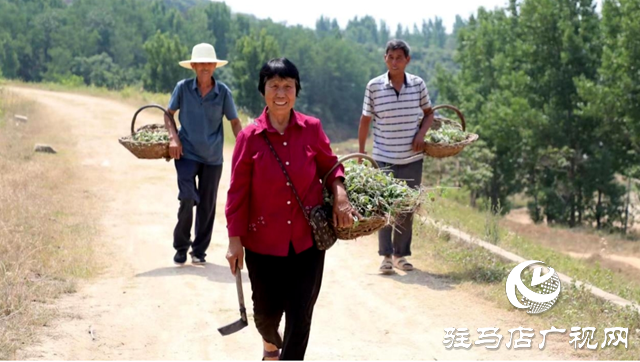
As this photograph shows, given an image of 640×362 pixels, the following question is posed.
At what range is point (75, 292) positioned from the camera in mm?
6801

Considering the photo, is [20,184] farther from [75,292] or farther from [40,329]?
[40,329]

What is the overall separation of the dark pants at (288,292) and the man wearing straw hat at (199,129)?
3.31 metres

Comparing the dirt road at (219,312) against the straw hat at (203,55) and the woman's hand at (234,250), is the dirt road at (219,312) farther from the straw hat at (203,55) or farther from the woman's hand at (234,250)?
the straw hat at (203,55)

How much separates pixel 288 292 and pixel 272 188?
1.87 feet

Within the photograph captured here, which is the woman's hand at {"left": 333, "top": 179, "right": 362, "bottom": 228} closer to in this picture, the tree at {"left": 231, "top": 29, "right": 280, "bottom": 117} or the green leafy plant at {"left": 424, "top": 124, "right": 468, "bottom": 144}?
the green leafy plant at {"left": 424, "top": 124, "right": 468, "bottom": 144}

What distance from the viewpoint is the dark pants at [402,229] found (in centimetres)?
768

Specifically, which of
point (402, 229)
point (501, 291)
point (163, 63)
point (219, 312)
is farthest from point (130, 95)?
point (163, 63)

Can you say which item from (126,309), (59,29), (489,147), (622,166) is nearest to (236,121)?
(126,309)

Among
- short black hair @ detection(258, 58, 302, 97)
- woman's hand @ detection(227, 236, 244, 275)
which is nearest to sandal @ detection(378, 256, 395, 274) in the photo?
woman's hand @ detection(227, 236, 244, 275)

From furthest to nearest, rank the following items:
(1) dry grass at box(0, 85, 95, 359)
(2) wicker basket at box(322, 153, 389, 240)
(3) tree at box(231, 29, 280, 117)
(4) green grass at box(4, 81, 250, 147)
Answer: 1. (3) tree at box(231, 29, 280, 117)
2. (4) green grass at box(4, 81, 250, 147)
3. (1) dry grass at box(0, 85, 95, 359)
4. (2) wicker basket at box(322, 153, 389, 240)

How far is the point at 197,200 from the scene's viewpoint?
7879mm

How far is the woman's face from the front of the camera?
425 cm

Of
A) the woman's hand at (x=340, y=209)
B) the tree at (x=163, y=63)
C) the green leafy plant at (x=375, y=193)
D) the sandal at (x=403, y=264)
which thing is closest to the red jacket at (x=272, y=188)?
the woman's hand at (x=340, y=209)

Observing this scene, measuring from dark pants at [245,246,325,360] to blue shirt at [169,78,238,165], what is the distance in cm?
341
